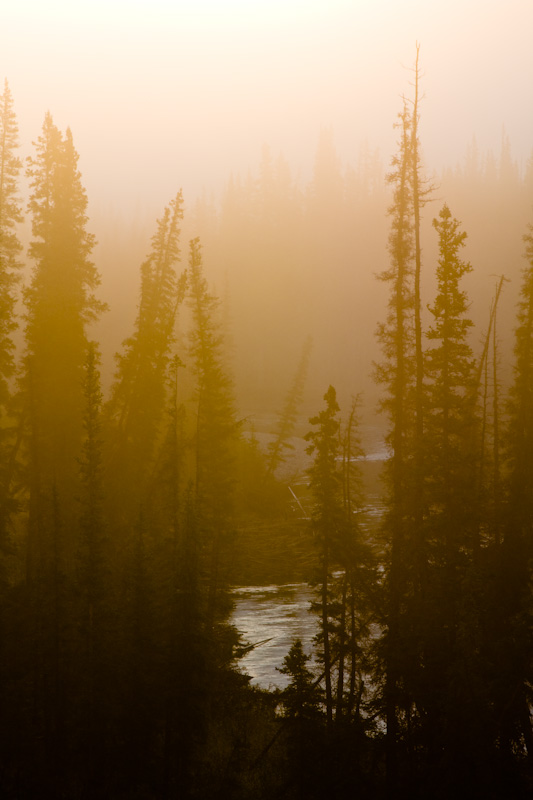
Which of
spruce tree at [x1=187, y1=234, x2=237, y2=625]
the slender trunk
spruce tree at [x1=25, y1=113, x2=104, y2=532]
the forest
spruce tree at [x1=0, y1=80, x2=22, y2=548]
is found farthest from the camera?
spruce tree at [x1=187, y1=234, x2=237, y2=625]

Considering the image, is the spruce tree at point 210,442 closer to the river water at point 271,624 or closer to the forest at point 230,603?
the forest at point 230,603

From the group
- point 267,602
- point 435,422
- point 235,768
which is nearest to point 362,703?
point 235,768

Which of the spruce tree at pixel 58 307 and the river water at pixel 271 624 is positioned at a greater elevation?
the spruce tree at pixel 58 307

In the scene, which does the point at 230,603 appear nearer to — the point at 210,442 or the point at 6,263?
the point at 210,442

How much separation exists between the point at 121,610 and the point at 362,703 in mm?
8233

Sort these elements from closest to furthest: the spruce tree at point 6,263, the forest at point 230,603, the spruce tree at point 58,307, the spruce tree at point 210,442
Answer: the forest at point 230,603, the spruce tree at point 6,263, the spruce tree at point 58,307, the spruce tree at point 210,442

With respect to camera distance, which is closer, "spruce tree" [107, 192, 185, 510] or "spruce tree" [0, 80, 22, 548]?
"spruce tree" [0, 80, 22, 548]

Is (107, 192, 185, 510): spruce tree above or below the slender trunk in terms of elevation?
A: above

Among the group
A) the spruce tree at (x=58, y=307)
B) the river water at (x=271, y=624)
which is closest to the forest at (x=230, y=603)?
the spruce tree at (x=58, y=307)

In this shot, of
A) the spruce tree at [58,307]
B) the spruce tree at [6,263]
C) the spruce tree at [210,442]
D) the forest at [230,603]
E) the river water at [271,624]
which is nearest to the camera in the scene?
the forest at [230,603]

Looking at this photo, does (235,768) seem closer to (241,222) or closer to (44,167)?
(44,167)

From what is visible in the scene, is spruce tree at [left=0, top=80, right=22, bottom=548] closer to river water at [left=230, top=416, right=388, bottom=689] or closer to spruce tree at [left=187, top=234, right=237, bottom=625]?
spruce tree at [left=187, top=234, right=237, bottom=625]

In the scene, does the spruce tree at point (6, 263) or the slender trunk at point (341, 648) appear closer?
the slender trunk at point (341, 648)

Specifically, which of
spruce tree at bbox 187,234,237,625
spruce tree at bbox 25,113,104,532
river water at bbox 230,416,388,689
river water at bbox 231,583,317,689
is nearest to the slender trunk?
river water at bbox 230,416,388,689
